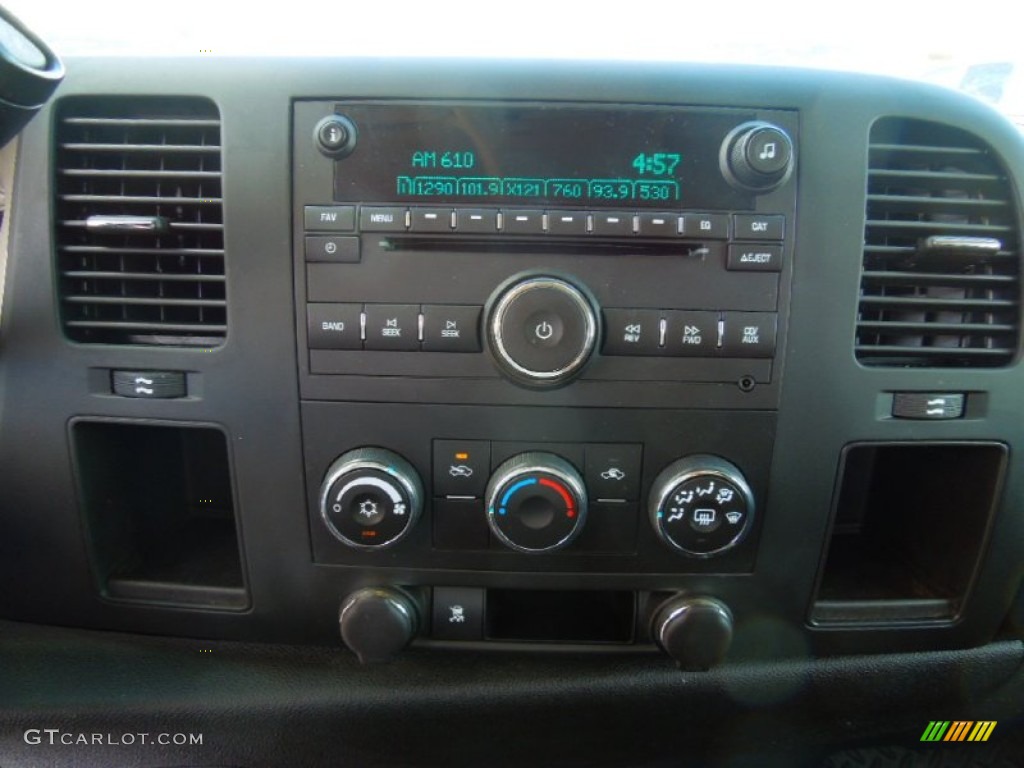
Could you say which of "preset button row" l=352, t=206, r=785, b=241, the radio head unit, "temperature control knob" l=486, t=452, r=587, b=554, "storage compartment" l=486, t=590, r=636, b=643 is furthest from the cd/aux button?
"storage compartment" l=486, t=590, r=636, b=643

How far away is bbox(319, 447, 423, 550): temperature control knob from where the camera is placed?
37.0 inches

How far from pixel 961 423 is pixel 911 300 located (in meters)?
0.20

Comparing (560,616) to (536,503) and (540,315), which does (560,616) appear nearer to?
(536,503)

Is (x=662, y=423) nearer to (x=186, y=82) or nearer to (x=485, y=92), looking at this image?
(x=485, y=92)

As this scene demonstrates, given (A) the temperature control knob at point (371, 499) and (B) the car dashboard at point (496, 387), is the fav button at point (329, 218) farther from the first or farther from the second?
(A) the temperature control knob at point (371, 499)

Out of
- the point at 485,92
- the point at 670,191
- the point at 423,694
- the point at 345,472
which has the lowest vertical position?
the point at 423,694

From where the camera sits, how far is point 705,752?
1177 millimetres

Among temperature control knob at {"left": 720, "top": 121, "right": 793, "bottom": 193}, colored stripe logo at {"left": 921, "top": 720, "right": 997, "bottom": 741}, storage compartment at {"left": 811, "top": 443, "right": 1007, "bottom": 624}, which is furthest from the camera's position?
colored stripe logo at {"left": 921, "top": 720, "right": 997, "bottom": 741}

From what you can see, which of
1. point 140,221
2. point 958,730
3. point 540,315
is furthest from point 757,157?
point 958,730

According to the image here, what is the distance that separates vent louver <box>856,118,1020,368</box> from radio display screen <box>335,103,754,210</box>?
9.5 inches

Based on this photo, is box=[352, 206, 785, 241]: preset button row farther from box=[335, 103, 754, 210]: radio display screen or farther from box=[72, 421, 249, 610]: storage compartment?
box=[72, 421, 249, 610]: storage compartment

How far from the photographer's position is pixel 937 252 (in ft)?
3.12

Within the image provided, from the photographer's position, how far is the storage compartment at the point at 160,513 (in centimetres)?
108

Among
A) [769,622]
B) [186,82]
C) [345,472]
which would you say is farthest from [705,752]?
[186,82]
